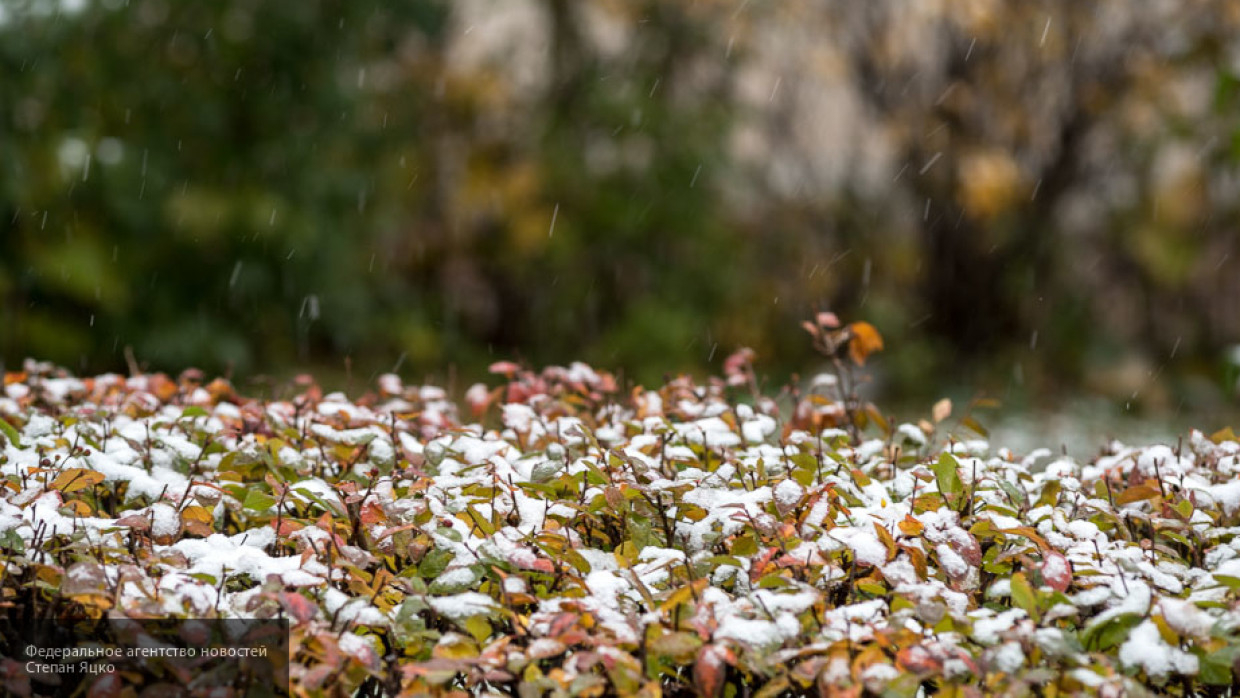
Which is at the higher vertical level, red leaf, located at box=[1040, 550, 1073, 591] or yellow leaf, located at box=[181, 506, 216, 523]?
yellow leaf, located at box=[181, 506, 216, 523]

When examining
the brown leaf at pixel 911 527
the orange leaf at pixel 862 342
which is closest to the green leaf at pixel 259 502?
the brown leaf at pixel 911 527

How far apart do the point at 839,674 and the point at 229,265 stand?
6584mm

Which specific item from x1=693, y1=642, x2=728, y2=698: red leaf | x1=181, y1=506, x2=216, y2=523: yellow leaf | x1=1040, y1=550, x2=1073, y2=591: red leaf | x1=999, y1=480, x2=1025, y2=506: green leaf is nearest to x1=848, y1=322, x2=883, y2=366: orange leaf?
x1=999, y1=480, x2=1025, y2=506: green leaf

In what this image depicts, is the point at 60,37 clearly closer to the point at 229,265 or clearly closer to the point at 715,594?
the point at 229,265

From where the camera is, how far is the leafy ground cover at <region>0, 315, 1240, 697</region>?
1.54m

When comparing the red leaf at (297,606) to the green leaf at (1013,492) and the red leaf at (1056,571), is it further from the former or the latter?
the green leaf at (1013,492)

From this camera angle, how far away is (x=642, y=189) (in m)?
8.48

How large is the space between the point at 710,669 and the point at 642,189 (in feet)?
23.6

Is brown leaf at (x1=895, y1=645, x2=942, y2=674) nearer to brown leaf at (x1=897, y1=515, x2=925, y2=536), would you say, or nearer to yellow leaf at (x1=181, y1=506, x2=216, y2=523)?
brown leaf at (x1=897, y1=515, x2=925, y2=536)

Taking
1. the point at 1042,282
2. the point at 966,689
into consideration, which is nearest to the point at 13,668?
the point at 966,689

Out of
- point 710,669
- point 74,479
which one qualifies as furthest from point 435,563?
point 74,479

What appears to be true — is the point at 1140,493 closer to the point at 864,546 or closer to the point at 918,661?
the point at 864,546

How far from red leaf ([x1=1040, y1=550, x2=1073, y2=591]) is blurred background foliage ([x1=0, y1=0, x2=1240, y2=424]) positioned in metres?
6.25

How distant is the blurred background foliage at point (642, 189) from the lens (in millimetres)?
7105
